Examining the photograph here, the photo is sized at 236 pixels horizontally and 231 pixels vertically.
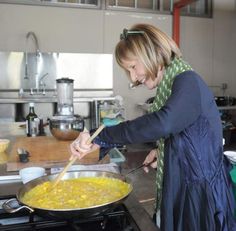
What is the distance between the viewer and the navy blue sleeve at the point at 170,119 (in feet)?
3.53

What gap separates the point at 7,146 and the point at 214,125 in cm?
124

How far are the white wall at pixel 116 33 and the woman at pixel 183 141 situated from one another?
14.2 feet

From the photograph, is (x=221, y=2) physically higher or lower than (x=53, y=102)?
higher

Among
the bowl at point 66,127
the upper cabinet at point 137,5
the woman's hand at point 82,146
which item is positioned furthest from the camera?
the upper cabinet at point 137,5

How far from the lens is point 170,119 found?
108 centimetres

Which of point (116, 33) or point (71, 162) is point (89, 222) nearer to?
point (71, 162)

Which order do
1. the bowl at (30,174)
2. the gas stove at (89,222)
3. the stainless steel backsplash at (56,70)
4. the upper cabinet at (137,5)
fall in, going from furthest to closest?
the upper cabinet at (137,5)
the stainless steel backsplash at (56,70)
the bowl at (30,174)
the gas stove at (89,222)

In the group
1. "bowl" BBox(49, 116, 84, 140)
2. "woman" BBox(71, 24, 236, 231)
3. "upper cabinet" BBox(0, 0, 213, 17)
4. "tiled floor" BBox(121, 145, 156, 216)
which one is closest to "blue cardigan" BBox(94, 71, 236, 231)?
"woman" BBox(71, 24, 236, 231)

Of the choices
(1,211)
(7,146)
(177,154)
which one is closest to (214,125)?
(177,154)

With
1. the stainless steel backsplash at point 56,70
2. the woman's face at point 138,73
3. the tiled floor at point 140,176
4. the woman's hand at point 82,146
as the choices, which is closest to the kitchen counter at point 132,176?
the tiled floor at point 140,176

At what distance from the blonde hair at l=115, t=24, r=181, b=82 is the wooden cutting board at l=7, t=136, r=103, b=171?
658 millimetres

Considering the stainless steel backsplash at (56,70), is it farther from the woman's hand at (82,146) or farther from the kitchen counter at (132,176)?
the woman's hand at (82,146)

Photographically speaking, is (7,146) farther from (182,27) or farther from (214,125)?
(182,27)

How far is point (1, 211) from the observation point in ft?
3.49
